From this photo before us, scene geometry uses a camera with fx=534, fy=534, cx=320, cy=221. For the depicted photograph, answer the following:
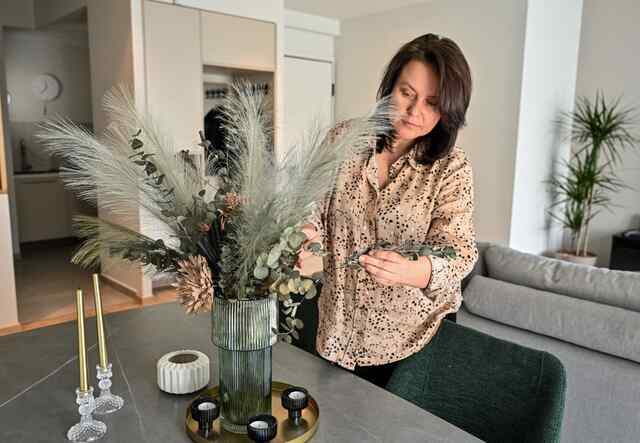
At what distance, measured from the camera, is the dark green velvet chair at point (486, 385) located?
1.10 m

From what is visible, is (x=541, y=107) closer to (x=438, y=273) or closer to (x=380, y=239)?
(x=380, y=239)

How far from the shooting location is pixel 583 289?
82.7 inches

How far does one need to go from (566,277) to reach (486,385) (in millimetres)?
1161

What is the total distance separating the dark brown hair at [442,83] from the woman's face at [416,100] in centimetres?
2

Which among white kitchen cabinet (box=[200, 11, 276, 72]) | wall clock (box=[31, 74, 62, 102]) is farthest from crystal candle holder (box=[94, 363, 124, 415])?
wall clock (box=[31, 74, 62, 102])

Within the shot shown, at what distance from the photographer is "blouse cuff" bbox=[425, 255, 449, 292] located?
104 centimetres

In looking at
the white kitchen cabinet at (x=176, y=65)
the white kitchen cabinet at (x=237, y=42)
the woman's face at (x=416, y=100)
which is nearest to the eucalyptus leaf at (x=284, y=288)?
the woman's face at (x=416, y=100)

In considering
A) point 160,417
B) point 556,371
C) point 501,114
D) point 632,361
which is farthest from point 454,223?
point 501,114

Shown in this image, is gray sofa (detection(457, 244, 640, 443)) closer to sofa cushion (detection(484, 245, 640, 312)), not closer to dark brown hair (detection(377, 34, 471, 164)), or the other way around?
sofa cushion (detection(484, 245, 640, 312))

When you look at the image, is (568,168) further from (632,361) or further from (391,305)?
(391,305)

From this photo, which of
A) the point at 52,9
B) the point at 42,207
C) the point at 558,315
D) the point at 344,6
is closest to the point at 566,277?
the point at 558,315

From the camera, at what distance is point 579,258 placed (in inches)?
191

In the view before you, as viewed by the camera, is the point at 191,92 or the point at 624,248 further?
the point at 624,248

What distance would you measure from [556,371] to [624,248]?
4075 mm
